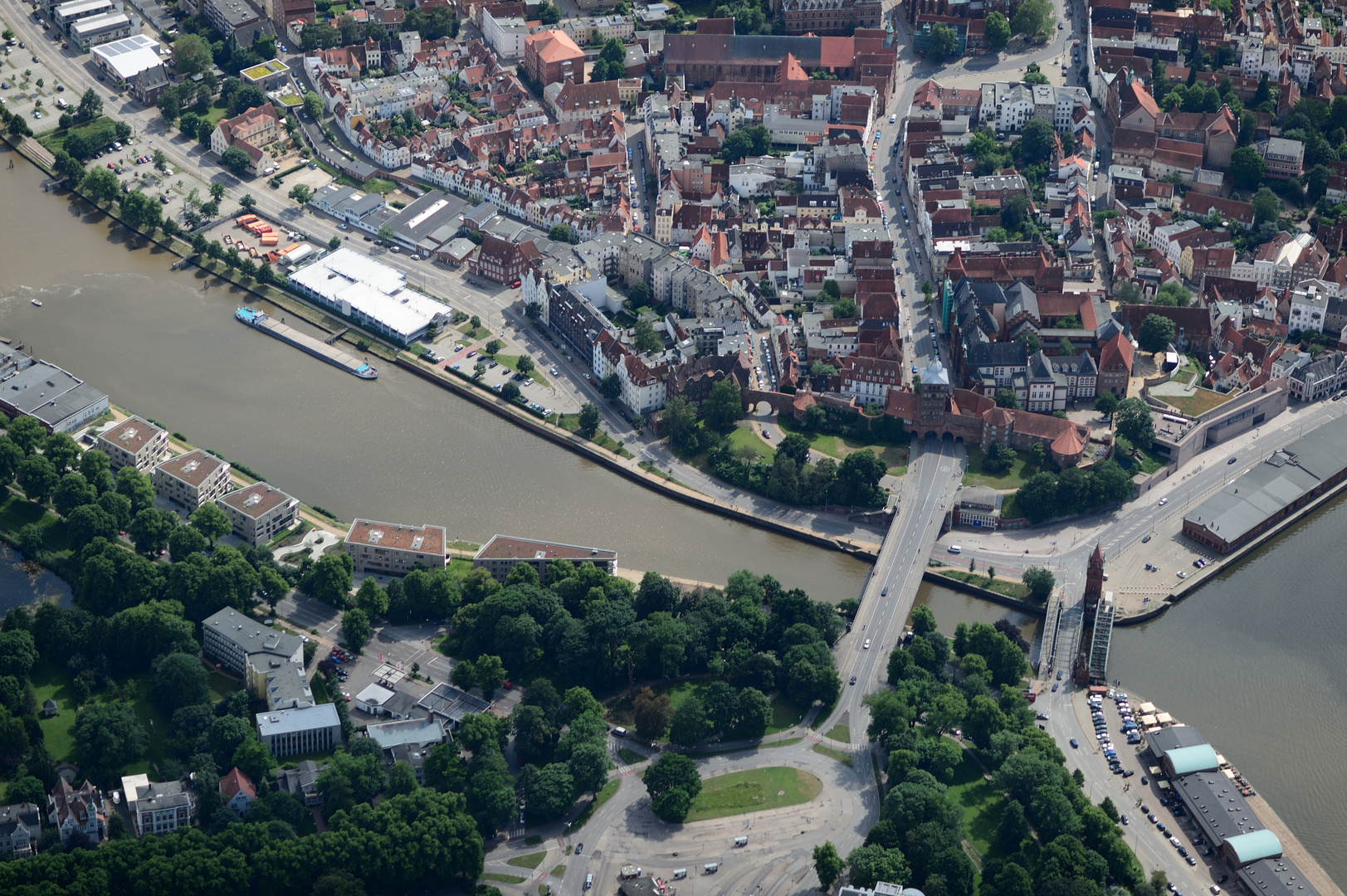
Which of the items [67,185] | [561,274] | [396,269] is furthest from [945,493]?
[67,185]

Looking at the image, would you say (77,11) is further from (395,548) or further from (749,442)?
(749,442)

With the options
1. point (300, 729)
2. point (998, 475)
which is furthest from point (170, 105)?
point (998, 475)

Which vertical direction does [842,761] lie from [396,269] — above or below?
below

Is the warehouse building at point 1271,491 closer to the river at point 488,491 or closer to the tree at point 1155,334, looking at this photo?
the river at point 488,491

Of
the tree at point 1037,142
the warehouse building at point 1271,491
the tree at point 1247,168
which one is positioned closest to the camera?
the warehouse building at point 1271,491

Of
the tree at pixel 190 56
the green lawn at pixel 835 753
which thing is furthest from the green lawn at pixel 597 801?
the tree at pixel 190 56

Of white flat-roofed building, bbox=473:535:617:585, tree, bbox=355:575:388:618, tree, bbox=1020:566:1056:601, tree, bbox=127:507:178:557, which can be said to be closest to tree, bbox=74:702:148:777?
tree, bbox=355:575:388:618

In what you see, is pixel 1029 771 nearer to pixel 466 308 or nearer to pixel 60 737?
pixel 60 737
